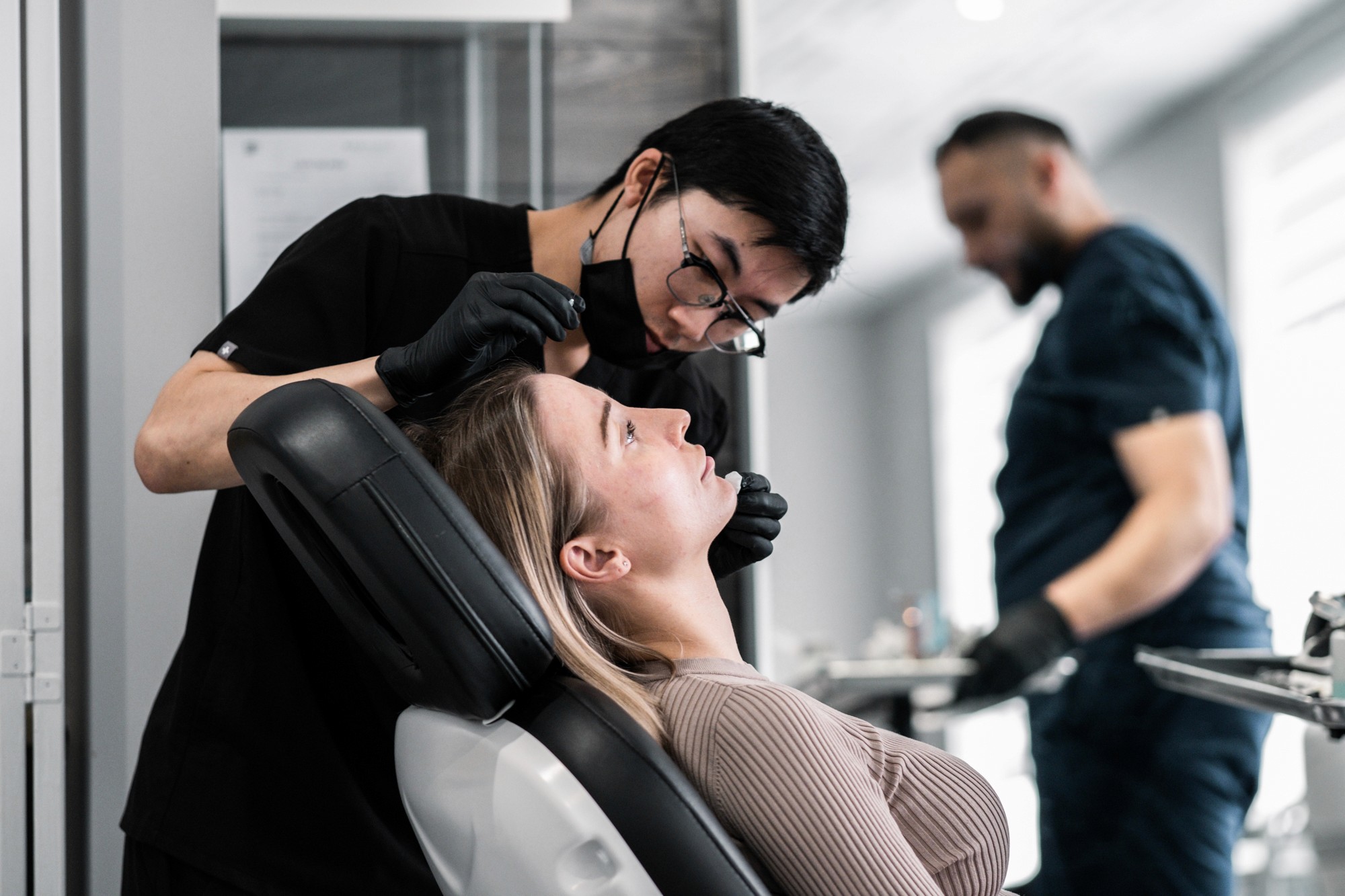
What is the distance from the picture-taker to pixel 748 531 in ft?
3.98

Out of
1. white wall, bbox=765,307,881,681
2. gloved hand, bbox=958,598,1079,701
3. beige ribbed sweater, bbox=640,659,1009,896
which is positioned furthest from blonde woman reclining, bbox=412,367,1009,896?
gloved hand, bbox=958,598,1079,701

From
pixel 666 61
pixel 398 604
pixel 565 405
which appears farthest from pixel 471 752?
pixel 666 61

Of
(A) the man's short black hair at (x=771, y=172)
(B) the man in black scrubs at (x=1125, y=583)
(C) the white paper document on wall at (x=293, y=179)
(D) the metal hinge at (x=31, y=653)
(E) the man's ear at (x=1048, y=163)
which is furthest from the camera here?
(E) the man's ear at (x=1048, y=163)

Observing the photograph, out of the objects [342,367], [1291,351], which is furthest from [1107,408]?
[342,367]

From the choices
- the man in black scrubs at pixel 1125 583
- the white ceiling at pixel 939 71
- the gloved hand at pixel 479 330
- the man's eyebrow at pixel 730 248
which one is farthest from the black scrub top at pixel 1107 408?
the gloved hand at pixel 479 330

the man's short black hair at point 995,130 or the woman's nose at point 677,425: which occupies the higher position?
the man's short black hair at point 995,130

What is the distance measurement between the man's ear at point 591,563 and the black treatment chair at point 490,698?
0.24 metres

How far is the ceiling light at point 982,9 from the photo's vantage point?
2150mm

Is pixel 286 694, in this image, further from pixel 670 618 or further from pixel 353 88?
pixel 353 88

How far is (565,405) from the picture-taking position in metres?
1.10

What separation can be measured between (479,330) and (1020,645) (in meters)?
1.50

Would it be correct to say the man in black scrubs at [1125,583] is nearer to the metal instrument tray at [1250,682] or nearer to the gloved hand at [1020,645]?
the gloved hand at [1020,645]

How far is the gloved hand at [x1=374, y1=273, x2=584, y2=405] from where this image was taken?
0.94 meters

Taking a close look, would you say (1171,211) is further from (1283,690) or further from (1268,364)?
(1283,690)
